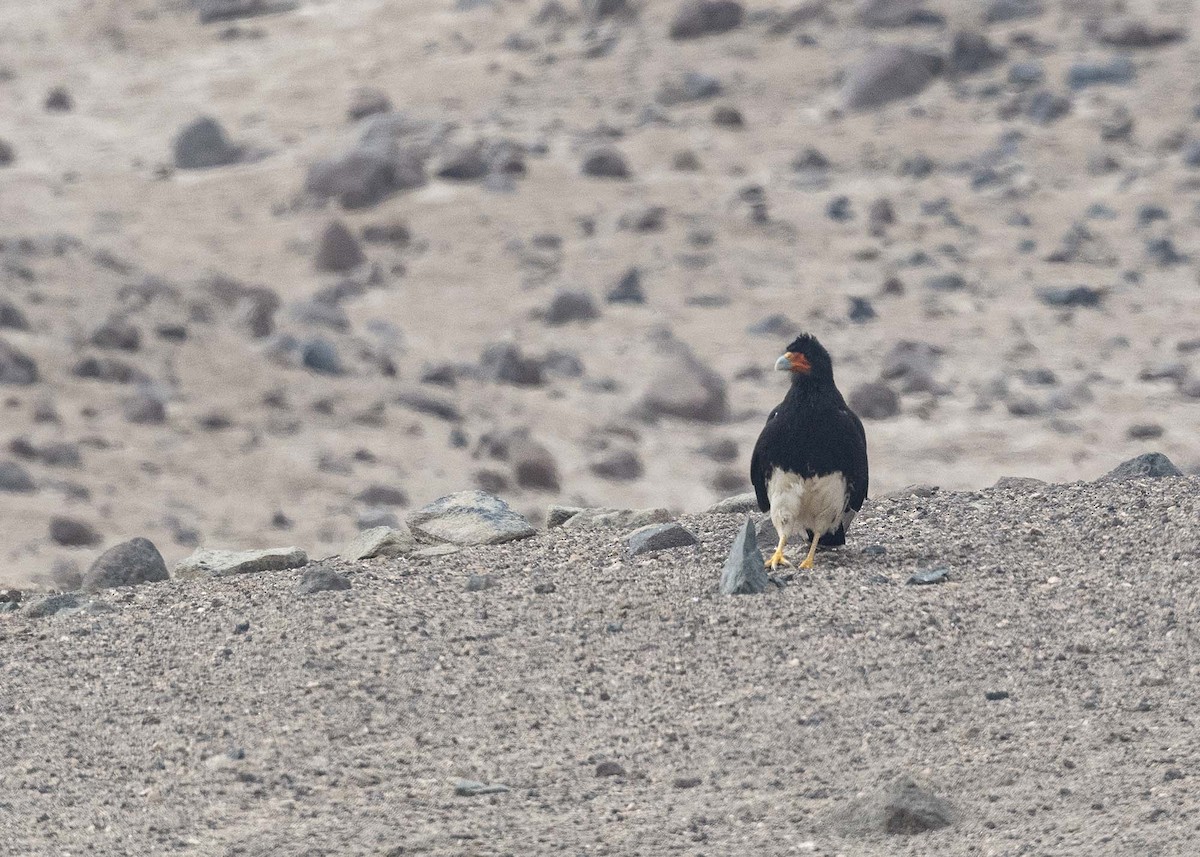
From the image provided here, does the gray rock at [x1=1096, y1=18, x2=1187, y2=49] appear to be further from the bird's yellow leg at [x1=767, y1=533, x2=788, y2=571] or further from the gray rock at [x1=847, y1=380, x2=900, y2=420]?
the bird's yellow leg at [x1=767, y1=533, x2=788, y2=571]

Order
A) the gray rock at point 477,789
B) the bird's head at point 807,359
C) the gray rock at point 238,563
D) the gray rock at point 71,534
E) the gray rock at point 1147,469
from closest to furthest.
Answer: the gray rock at point 477,789 → the bird's head at point 807,359 → the gray rock at point 238,563 → the gray rock at point 1147,469 → the gray rock at point 71,534

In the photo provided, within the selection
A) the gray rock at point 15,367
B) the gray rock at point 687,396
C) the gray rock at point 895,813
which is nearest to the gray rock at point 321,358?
the gray rock at point 15,367

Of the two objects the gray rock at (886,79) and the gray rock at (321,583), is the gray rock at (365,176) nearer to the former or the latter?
the gray rock at (886,79)

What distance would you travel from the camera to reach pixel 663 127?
93.4 feet

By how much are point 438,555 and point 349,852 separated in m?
2.81

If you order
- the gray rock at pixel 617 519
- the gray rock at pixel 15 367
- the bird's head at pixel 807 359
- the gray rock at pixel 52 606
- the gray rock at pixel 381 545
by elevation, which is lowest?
the gray rock at pixel 15 367

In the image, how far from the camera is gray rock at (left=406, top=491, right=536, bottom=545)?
858 centimetres

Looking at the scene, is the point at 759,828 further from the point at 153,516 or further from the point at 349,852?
the point at 153,516

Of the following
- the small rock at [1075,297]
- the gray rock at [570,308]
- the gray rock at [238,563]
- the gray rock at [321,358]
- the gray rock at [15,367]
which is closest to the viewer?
the gray rock at [238,563]

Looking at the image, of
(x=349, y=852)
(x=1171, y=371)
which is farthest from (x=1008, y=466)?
(x=349, y=852)

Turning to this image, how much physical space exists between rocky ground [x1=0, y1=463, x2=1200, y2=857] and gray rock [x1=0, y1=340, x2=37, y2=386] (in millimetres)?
10944

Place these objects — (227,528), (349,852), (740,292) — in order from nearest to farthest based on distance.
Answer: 1. (349,852)
2. (227,528)
3. (740,292)

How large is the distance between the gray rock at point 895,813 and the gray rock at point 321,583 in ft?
8.94

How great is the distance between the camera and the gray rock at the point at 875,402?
19109mm
